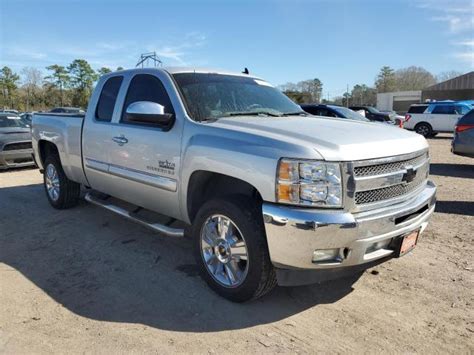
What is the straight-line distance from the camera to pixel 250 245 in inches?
125

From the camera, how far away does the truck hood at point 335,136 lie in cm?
297

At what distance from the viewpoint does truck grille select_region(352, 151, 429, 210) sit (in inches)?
118

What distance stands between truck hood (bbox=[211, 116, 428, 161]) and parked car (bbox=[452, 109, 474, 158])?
23.0 feet

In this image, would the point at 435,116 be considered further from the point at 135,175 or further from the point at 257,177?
the point at 257,177

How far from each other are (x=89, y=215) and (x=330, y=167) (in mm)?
4304

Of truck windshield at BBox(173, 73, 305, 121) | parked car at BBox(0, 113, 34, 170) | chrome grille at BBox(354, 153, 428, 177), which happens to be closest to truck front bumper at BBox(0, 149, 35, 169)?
parked car at BBox(0, 113, 34, 170)

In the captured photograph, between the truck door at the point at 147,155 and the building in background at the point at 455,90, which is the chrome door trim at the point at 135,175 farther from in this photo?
the building in background at the point at 455,90

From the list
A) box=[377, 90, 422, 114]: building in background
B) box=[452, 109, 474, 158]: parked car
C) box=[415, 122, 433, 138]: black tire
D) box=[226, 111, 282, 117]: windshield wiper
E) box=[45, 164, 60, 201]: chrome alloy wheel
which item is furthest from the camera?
box=[377, 90, 422, 114]: building in background

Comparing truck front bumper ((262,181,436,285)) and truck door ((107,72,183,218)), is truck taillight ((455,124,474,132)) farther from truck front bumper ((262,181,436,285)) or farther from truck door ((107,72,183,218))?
truck door ((107,72,183,218))

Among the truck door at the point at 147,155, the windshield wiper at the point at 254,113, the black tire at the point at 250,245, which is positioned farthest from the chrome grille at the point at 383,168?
the truck door at the point at 147,155

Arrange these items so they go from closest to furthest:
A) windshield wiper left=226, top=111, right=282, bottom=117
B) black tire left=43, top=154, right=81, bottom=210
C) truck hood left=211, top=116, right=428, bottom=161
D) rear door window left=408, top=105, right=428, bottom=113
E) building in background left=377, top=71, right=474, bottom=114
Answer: truck hood left=211, top=116, right=428, bottom=161, windshield wiper left=226, top=111, right=282, bottom=117, black tire left=43, top=154, right=81, bottom=210, rear door window left=408, top=105, right=428, bottom=113, building in background left=377, top=71, right=474, bottom=114

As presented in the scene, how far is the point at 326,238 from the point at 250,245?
62 cm

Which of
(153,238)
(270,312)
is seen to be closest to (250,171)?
(270,312)

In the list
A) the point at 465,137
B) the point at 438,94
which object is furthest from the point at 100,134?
the point at 438,94
